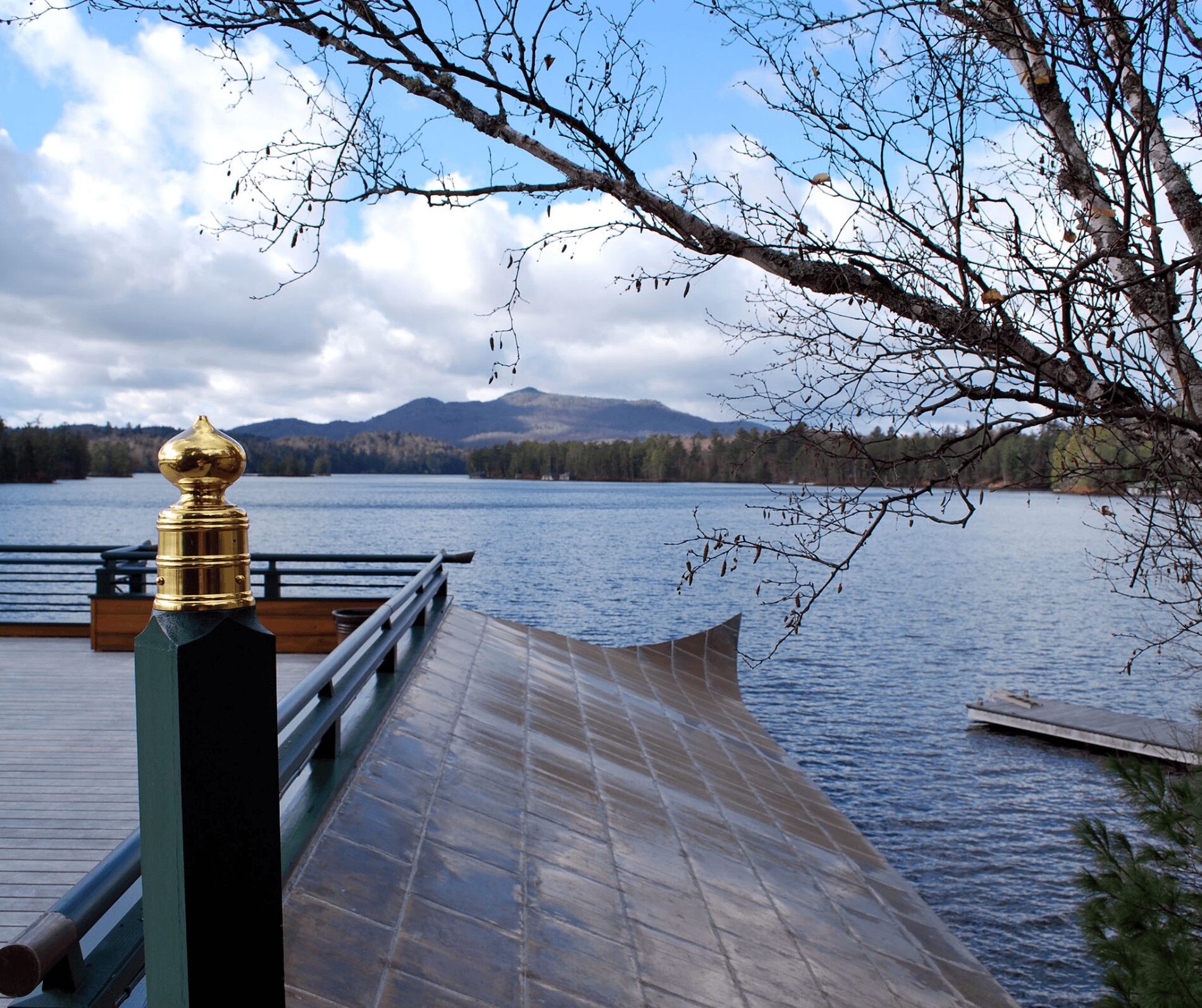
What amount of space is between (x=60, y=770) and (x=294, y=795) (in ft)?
9.13

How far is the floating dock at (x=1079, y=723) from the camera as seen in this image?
2022 cm

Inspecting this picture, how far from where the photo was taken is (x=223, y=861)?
1.69 metres

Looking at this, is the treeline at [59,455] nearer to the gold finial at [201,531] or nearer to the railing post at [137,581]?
the railing post at [137,581]

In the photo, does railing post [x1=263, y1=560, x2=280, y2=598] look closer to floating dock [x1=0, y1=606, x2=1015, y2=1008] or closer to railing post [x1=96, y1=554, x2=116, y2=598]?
floating dock [x1=0, y1=606, x2=1015, y2=1008]

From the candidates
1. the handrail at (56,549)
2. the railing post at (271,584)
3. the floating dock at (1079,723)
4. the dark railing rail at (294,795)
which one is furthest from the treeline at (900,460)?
the floating dock at (1079,723)

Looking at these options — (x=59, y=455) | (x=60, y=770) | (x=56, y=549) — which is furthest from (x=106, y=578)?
(x=60, y=770)

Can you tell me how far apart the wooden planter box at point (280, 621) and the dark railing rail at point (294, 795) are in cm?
169

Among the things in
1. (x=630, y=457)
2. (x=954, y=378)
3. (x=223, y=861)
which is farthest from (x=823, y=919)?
(x=630, y=457)

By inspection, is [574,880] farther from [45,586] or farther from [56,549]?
[45,586]

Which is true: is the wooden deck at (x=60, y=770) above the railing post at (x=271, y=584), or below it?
below

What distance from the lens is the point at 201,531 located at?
1684 mm

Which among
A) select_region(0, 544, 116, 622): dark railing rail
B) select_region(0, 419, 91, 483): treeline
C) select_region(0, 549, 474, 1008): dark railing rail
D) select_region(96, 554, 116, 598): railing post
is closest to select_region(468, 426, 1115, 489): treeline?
select_region(0, 549, 474, 1008): dark railing rail

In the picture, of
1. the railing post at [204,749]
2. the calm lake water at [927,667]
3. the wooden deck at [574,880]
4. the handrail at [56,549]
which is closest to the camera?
the railing post at [204,749]

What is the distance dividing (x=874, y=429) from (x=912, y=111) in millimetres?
1434
